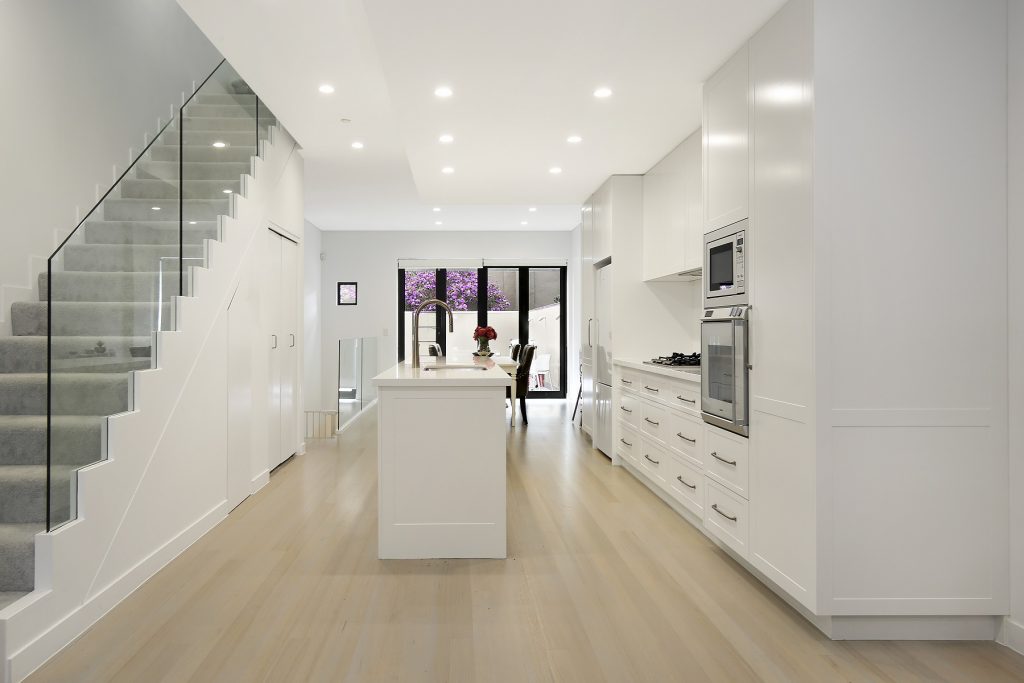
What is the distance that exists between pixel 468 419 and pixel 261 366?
2284 millimetres

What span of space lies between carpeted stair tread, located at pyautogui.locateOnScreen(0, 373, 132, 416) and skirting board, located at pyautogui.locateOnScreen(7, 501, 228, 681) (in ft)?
2.43

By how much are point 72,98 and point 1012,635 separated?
18.7 feet

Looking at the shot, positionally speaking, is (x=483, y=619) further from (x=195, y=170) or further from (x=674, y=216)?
(x=674, y=216)

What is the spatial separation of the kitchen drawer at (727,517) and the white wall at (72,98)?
3.88 metres

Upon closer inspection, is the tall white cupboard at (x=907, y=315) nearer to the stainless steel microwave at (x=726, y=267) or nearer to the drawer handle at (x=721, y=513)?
the stainless steel microwave at (x=726, y=267)

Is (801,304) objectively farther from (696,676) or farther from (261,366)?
(261,366)

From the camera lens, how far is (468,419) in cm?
307

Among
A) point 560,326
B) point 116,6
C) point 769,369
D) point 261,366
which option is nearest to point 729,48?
point 769,369

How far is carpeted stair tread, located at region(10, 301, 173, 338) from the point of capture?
235 cm

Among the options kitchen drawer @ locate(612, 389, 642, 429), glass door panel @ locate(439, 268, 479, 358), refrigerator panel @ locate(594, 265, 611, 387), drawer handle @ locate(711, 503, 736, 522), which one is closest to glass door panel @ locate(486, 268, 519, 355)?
glass door panel @ locate(439, 268, 479, 358)

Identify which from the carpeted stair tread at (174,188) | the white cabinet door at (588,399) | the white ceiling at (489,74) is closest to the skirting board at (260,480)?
the carpeted stair tread at (174,188)

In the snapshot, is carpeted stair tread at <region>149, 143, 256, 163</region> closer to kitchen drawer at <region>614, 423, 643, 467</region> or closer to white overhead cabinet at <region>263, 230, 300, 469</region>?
white overhead cabinet at <region>263, 230, 300, 469</region>

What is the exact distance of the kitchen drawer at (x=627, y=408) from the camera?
15.2 ft

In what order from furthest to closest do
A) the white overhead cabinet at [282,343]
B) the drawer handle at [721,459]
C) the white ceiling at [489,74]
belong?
1. the white overhead cabinet at [282,343]
2. the drawer handle at [721,459]
3. the white ceiling at [489,74]
